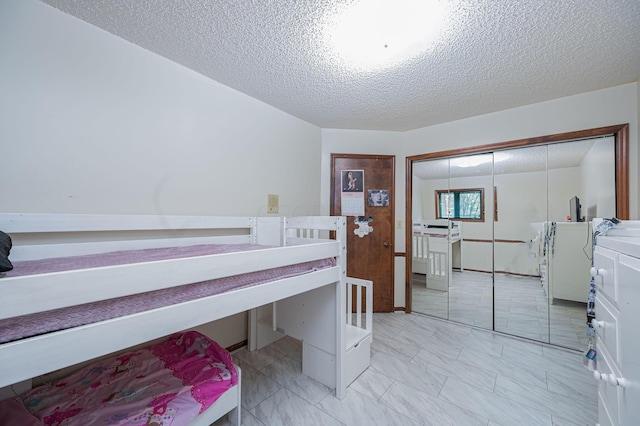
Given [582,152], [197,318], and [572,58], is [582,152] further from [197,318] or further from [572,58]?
[197,318]

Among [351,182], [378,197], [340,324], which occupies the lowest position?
[340,324]

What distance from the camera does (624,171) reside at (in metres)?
2.00

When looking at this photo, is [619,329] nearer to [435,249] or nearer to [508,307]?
[508,307]

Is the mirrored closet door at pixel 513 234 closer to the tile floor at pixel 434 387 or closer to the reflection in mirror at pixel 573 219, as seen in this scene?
the reflection in mirror at pixel 573 219

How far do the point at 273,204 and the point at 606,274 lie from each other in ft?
7.26

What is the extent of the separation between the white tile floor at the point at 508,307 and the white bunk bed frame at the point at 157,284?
1.40 metres

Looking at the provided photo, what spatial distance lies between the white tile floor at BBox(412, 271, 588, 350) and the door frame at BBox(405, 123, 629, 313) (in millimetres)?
318

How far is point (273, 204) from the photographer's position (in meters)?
2.51

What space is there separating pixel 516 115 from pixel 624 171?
916 mm

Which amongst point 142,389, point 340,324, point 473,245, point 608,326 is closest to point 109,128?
point 142,389

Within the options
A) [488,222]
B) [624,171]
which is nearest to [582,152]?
[624,171]

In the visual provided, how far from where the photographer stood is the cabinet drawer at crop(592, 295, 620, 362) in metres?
0.87

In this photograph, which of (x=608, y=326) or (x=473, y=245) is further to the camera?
(x=473, y=245)

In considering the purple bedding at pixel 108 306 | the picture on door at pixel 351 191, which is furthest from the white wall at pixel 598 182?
the purple bedding at pixel 108 306
